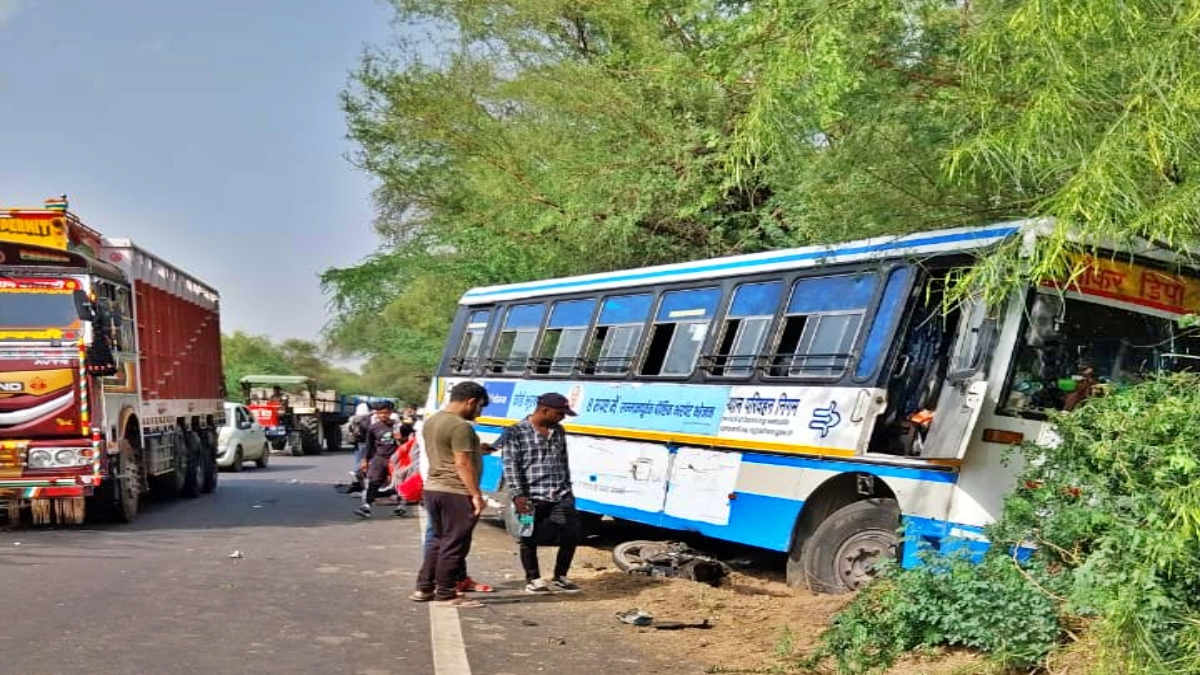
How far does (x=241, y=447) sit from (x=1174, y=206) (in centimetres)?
2784

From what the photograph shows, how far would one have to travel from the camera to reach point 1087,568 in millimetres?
5770

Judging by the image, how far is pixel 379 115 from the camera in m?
20.8

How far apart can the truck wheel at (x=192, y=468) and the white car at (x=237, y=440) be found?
324 inches

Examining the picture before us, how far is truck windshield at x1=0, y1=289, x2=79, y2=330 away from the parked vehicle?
2679 cm

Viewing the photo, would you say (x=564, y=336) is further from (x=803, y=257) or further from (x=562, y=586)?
(x=562, y=586)

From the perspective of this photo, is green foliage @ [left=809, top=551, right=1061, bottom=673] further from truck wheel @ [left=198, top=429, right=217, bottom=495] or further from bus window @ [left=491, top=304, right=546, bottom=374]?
truck wheel @ [left=198, top=429, right=217, bottom=495]

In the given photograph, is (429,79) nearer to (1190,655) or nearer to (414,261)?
(414,261)

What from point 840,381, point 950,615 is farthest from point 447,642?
point 840,381

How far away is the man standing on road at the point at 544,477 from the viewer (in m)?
10.1

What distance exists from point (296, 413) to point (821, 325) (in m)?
36.3

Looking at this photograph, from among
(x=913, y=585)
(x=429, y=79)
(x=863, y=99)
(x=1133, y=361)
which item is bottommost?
(x=913, y=585)

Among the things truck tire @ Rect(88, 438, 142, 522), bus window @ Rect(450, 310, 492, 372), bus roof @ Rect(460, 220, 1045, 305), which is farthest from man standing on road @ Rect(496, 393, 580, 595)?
truck tire @ Rect(88, 438, 142, 522)

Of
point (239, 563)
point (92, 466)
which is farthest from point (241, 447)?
point (239, 563)

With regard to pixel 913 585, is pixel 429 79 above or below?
above
